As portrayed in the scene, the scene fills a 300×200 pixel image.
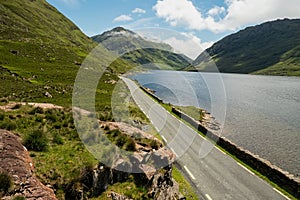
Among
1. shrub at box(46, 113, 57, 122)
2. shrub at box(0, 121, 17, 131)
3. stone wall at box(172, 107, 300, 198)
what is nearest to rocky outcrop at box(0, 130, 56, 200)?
shrub at box(0, 121, 17, 131)

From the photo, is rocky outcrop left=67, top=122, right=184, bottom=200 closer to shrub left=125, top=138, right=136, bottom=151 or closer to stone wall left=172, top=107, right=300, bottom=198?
shrub left=125, top=138, right=136, bottom=151

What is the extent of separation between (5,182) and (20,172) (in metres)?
0.83

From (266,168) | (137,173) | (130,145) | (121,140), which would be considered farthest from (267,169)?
(121,140)

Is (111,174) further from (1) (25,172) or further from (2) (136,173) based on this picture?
(1) (25,172)

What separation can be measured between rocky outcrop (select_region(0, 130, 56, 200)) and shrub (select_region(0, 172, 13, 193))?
6.2 inches

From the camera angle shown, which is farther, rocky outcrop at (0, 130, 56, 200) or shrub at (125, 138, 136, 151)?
shrub at (125, 138, 136, 151)

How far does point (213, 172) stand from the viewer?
808 inches

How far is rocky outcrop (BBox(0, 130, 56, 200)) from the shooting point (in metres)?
8.76

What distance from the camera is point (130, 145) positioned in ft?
47.1

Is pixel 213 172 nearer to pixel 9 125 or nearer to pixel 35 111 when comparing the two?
pixel 35 111

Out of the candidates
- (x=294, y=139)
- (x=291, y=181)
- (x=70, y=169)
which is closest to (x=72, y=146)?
(x=70, y=169)

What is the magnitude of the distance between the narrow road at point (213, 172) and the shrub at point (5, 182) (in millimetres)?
12545

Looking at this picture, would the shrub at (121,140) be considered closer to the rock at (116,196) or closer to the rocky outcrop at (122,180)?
the rocky outcrop at (122,180)

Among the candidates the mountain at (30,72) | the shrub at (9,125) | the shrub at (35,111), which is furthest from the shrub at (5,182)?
the mountain at (30,72)
